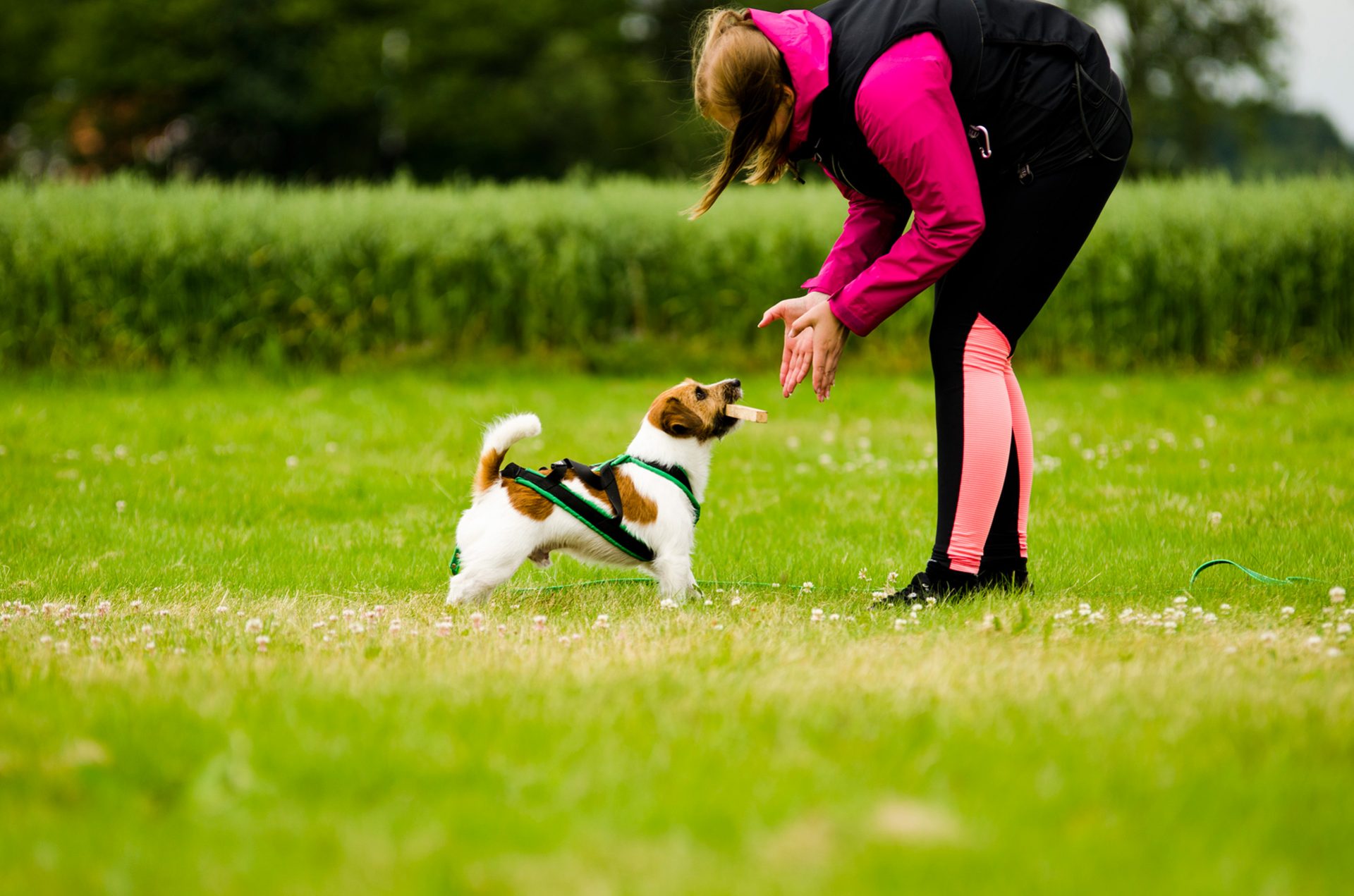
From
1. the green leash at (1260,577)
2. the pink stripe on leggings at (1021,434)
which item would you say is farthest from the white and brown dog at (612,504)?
the green leash at (1260,577)

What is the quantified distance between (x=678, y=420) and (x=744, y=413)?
249 millimetres

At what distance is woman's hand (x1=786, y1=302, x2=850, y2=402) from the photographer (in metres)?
3.79

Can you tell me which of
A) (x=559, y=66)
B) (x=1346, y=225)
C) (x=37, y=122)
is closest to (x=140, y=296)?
(x=1346, y=225)

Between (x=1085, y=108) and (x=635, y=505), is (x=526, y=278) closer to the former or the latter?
(x=635, y=505)

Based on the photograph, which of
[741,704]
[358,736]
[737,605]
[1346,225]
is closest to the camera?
[358,736]

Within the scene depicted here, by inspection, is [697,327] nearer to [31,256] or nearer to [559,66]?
[31,256]

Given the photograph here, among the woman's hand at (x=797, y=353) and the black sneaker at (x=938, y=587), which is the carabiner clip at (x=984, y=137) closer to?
the woman's hand at (x=797, y=353)

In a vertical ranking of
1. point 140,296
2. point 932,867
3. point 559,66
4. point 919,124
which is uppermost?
point 559,66

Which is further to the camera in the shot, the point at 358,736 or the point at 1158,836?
the point at 358,736

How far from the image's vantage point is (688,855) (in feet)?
6.43

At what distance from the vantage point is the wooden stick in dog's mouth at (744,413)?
13.5ft

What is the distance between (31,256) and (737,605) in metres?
8.19

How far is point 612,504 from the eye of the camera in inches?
160

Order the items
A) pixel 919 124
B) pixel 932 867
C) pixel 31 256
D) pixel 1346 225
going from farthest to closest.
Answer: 1. pixel 1346 225
2. pixel 31 256
3. pixel 919 124
4. pixel 932 867
